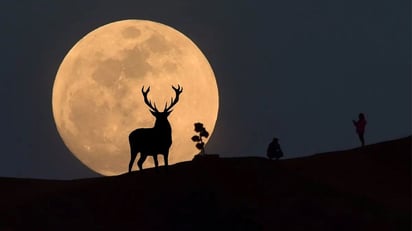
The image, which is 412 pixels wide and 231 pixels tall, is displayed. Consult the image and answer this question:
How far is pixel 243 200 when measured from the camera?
26.2m

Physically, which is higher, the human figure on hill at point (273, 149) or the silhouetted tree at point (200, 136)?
the silhouetted tree at point (200, 136)

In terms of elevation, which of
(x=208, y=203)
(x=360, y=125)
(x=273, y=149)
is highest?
→ (x=360, y=125)

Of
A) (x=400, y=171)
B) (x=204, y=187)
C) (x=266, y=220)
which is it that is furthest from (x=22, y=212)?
(x=400, y=171)

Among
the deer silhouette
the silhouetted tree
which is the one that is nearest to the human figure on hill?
the silhouetted tree

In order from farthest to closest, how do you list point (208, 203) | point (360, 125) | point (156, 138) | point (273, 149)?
1. point (360, 125)
2. point (273, 149)
3. point (156, 138)
4. point (208, 203)

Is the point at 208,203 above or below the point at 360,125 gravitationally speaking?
below

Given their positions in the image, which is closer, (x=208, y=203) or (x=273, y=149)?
(x=208, y=203)

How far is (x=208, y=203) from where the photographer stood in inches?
1010

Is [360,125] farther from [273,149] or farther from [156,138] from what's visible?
[156,138]

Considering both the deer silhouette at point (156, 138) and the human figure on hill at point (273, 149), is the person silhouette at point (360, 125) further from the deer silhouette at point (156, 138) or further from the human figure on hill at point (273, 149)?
the deer silhouette at point (156, 138)

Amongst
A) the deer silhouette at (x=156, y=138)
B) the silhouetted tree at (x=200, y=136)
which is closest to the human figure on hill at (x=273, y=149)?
the silhouetted tree at (x=200, y=136)

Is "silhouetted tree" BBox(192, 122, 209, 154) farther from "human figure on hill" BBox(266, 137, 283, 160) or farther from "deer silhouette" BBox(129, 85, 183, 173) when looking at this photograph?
"deer silhouette" BBox(129, 85, 183, 173)

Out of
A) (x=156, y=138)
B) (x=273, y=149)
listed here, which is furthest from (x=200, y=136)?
(x=156, y=138)

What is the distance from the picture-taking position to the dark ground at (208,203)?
996 inches
